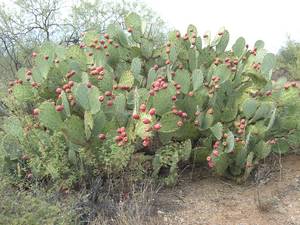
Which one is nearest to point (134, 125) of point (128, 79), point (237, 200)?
point (128, 79)

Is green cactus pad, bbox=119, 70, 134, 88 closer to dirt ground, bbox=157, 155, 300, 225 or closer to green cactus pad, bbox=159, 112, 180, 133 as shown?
green cactus pad, bbox=159, 112, 180, 133

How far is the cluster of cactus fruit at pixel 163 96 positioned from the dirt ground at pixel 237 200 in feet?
0.70

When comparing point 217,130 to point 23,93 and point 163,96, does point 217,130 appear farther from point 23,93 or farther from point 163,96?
point 23,93

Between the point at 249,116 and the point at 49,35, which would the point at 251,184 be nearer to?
the point at 249,116

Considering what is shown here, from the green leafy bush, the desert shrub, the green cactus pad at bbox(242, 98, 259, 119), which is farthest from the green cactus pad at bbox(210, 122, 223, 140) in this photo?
the green leafy bush

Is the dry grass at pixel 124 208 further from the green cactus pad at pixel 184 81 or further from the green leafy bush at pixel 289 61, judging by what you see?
the green leafy bush at pixel 289 61

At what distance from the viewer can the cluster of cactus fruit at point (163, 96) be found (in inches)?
219

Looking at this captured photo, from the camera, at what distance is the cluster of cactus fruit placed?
5566 mm

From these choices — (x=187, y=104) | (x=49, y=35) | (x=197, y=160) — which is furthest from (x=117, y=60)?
(x=49, y=35)

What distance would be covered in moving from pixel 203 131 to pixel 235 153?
17.1 inches

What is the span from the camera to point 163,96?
5645mm

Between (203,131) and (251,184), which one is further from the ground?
(203,131)

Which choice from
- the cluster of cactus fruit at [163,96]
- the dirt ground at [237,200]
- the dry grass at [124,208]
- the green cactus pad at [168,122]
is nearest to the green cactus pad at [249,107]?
the cluster of cactus fruit at [163,96]

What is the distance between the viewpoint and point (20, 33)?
629 inches
